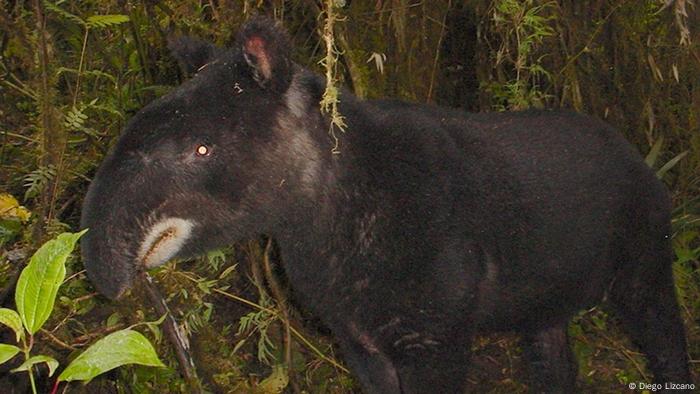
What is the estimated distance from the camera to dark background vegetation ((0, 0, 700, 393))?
512 cm

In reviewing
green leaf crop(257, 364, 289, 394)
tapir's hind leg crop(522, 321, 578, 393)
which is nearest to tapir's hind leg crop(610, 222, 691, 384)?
tapir's hind leg crop(522, 321, 578, 393)

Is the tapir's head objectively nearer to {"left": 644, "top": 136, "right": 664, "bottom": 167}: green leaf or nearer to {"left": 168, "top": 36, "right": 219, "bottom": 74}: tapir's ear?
{"left": 168, "top": 36, "right": 219, "bottom": 74}: tapir's ear

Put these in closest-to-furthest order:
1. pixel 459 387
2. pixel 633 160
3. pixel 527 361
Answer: pixel 459 387 < pixel 633 160 < pixel 527 361

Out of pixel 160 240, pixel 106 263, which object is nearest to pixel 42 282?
pixel 106 263

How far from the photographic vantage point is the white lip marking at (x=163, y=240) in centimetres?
379

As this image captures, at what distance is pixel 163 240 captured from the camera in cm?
389

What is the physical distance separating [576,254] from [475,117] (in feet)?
2.57

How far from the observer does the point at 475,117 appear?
4863 mm

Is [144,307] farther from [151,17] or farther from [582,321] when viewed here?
[582,321]

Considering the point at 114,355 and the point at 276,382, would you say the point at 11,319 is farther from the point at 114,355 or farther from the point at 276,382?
the point at 276,382

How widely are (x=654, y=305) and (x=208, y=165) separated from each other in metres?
2.59

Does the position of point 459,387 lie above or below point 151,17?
→ below

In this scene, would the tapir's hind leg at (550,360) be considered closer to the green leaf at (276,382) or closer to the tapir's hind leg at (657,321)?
the tapir's hind leg at (657,321)

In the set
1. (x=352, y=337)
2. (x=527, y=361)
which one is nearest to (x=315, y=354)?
(x=527, y=361)
